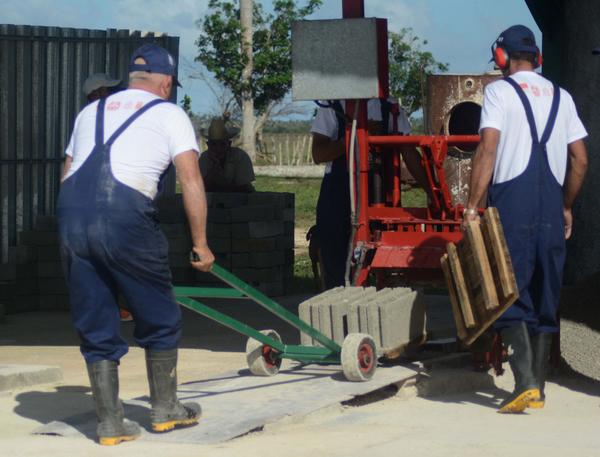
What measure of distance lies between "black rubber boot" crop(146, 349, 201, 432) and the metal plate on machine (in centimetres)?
270

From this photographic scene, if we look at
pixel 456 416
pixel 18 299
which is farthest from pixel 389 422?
pixel 18 299

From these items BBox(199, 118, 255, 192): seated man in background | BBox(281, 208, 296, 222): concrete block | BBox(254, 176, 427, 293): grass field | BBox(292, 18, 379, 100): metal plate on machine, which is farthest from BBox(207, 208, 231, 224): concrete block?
BBox(292, 18, 379, 100): metal plate on machine


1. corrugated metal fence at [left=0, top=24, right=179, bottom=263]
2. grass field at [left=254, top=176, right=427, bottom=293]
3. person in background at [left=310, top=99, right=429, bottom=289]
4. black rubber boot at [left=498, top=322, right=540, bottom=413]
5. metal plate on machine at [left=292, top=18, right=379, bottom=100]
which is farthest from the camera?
grass field at [left=254, top=176, right=427, bottom=293]

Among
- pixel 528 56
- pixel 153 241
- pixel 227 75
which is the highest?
pixel 227 75

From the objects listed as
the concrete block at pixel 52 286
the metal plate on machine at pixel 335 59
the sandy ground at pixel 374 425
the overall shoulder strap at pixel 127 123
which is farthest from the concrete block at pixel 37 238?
the overall shoulder strap at pixel 127 123

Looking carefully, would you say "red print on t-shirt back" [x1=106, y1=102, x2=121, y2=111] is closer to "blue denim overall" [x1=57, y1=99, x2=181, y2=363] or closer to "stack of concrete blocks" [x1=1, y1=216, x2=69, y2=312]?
"blue denim overall" [x1=57, y1=99, x2=181, y2=363]

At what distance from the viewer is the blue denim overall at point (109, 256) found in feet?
19.7

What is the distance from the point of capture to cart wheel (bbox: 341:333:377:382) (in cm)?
750

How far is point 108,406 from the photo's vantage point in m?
6.19

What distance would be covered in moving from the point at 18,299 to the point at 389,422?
6992 millimetres

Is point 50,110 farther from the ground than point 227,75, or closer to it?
closer to it

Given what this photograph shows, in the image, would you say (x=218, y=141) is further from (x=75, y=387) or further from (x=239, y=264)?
(x=75, y=387)

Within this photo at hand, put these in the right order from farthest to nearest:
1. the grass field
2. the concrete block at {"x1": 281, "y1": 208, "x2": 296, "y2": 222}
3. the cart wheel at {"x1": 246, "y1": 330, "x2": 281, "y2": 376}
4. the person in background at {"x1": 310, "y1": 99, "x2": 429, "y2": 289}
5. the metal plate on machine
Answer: the grass field
the concrete block at {"x1": 281, "y1": 208, "x2": 296, "y2": 222}
the person in background at {"x1": 310, "y1": 99, "x2": 429, "y2": 289}
the metal plate on machine
the cart wheel at {"x1": 246, "y1": 330, "x2": 281, "y2": 376}

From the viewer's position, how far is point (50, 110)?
13.9 meters
